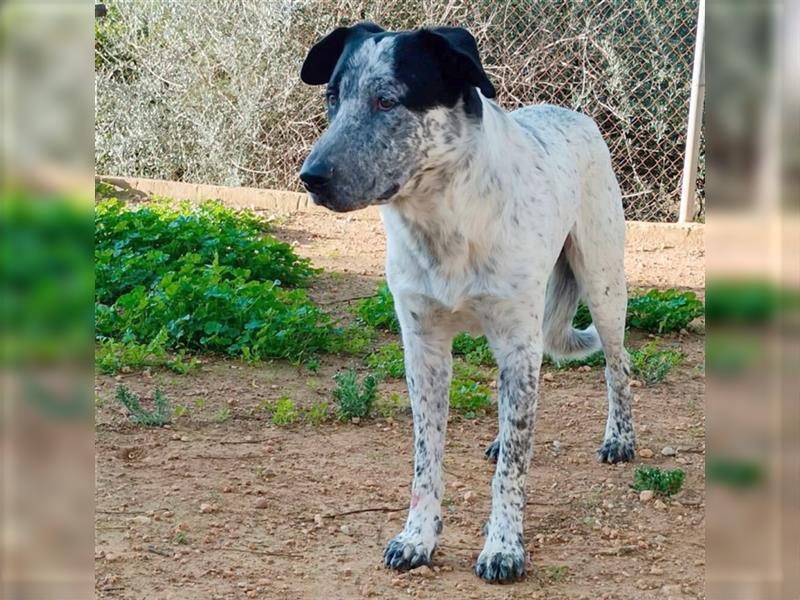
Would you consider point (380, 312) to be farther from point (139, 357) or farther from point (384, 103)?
point (384, 103)

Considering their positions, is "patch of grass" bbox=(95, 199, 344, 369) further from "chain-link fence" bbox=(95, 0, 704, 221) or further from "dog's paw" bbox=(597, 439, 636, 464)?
"chain-link fence" bbox=(95, 0, 704, 221)

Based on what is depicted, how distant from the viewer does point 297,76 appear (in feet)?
32.6

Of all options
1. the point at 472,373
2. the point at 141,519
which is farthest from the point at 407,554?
the point at 472,373

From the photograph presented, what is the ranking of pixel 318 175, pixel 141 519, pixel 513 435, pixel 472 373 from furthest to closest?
pixel 472 373, pixel 141 519, pixel 513 435, pixel 318 175

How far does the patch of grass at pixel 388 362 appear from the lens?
5.51 meters

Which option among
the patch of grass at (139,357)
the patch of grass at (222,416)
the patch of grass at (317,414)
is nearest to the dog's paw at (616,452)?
the patch of grass at (317,414)

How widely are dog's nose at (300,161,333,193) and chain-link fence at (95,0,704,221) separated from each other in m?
6.43

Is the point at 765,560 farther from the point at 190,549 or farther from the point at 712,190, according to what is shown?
the point at 190,549

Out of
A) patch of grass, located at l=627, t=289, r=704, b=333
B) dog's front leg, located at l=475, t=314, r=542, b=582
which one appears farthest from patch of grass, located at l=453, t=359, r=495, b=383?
dog's front leg, located at l=475, t=314, r=542, b=582

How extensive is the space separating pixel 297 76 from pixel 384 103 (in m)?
7.08

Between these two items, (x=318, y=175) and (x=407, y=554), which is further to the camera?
(x=407, y=554)

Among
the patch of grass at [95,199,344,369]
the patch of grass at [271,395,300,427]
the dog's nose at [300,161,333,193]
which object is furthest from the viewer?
the patch of grass at [95,199,344,369]

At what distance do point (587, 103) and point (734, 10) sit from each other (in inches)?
340

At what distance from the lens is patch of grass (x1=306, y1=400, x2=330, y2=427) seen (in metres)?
4.74
